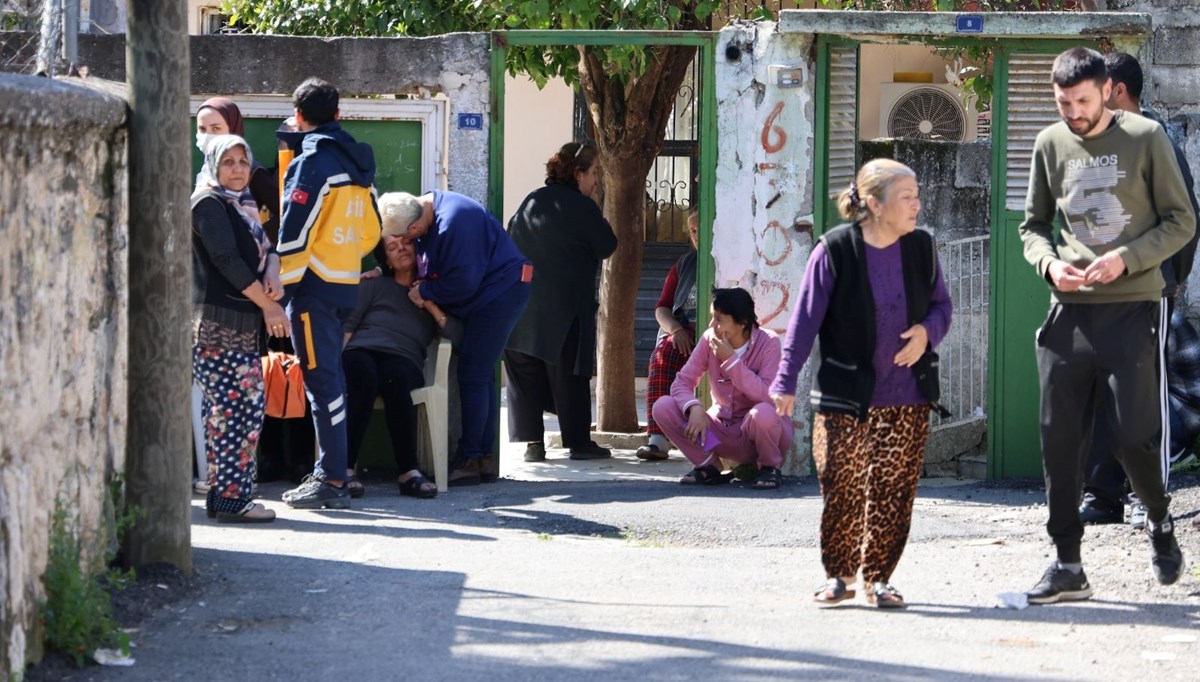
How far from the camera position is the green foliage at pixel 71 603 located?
194 inches

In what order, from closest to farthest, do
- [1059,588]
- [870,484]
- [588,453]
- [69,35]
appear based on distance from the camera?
[870,484] < [1059,588] < [69,35] < [588,453]

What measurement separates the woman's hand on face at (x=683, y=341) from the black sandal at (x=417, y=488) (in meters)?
2.42

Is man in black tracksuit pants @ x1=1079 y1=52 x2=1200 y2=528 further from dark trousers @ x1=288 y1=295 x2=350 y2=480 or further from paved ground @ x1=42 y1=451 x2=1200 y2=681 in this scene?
dark trousers @ x1=288 y1=295 x2=350 y2=480

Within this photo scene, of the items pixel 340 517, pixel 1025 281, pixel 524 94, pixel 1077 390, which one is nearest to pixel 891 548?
pixel 1077 390

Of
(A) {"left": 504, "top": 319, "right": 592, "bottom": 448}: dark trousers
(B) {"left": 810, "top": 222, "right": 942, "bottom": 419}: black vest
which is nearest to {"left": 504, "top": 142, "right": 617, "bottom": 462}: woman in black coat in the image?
(A) {"left": 504, "top": 319, "right": 592, "bottom": 448}: dark trousers

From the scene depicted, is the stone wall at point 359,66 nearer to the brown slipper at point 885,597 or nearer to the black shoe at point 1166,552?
the brown slipper at point 885,597

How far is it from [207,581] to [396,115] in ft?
12.3

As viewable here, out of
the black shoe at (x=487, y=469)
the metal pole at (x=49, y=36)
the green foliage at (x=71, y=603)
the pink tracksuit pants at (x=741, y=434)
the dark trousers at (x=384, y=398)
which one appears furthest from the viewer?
the black shoe at (x=487, y=469)

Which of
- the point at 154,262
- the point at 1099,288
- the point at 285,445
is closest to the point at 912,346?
the point at 1099,288

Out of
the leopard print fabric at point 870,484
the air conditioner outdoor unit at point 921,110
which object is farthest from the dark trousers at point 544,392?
the air conditioner outdoor unit at point 921,110

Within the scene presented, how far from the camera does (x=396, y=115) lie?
9.19m

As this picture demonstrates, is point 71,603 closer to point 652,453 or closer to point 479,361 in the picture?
point 479,361

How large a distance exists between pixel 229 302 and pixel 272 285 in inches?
7.8

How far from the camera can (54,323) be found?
5043 millimetres
